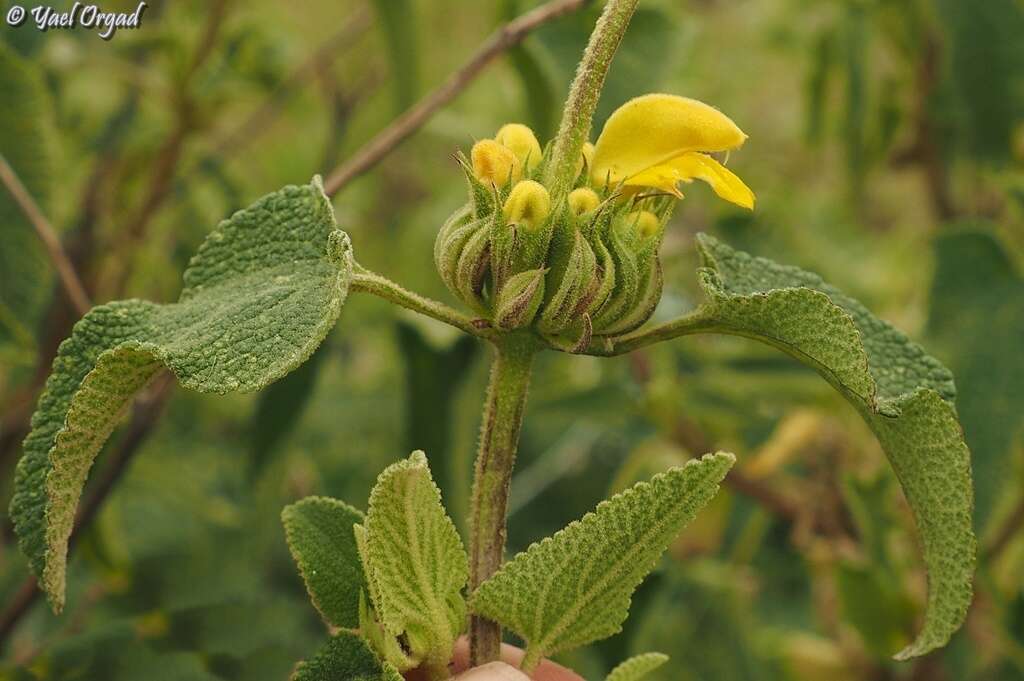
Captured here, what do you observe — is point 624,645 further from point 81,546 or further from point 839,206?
point 839,206

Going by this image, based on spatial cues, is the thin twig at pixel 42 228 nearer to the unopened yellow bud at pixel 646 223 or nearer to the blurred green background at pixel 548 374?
the blurred green background at pixel 548 374

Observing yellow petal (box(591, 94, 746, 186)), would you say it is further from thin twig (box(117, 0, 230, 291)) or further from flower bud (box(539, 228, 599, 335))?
thin twig (box(117, 0, 230, 291))

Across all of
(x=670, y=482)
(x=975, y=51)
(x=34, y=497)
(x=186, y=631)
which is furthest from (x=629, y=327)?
(x=975, y=51)

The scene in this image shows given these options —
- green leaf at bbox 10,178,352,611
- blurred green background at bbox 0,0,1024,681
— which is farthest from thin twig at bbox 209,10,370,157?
green leaf at bbox 10,178,352,611

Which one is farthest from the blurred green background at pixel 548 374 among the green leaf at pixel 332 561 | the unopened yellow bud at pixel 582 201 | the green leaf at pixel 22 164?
the unopened yellow bud at pixel 582 201

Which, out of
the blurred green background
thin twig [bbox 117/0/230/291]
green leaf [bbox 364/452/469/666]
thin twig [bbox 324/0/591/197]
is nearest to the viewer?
green leaf [bbox 364/452/469/666]

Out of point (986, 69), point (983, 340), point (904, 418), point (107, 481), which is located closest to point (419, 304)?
point (904, 418)
